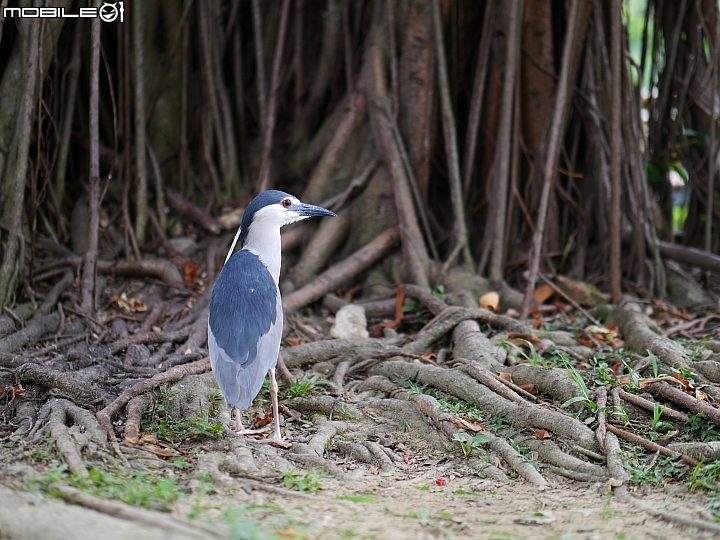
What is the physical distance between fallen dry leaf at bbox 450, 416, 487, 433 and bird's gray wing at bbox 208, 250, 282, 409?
0.93 metres

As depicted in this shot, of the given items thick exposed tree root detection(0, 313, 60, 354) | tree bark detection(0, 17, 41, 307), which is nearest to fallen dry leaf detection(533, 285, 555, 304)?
thick exposed tree root detection(0, 313, 60, 354)

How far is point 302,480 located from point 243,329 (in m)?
0.93

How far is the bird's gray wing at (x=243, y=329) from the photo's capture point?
3.71 meters

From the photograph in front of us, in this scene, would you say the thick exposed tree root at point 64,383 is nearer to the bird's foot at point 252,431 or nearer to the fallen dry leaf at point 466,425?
the bird's foot at point 252,431

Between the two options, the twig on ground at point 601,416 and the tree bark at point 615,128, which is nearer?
the twig on ground at point 601,416

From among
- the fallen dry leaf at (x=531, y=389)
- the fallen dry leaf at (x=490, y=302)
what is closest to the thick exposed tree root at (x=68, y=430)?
the fallen dry leaf at (x=531, y=389)

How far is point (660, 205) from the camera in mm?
7195

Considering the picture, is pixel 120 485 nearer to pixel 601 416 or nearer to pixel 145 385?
pixel 145 385

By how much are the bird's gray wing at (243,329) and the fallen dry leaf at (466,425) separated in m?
0.93

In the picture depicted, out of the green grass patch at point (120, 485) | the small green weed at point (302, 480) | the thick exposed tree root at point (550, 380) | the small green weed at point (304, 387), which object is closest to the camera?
the green grass patch at point (120, 485)

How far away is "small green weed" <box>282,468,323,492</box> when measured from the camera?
3.15m

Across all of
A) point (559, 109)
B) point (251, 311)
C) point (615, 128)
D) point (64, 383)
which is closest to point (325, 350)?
point (251, 311)

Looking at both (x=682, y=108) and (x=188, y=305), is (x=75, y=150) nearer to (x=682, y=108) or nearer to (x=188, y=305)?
(x=188, y=305)

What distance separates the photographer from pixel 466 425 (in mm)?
3801
